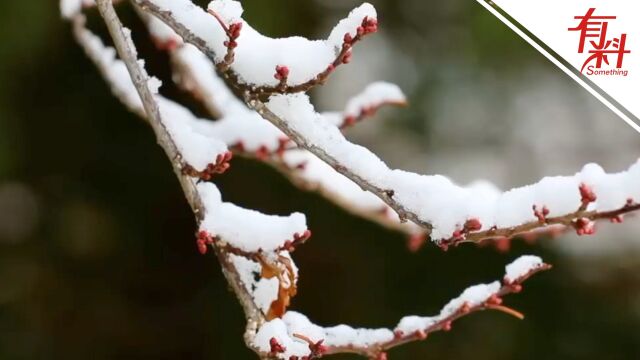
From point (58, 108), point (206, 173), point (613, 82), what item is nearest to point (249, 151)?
point (206, 173)

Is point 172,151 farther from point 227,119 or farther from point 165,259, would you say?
point 165,259

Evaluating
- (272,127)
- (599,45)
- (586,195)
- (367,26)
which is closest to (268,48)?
(367,26)

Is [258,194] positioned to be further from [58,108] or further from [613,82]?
[613,82]

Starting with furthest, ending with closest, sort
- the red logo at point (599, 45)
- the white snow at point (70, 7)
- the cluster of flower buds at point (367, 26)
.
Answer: the white snow at point (70, 7)
the red logo at point (599, 45)
the cluster of flower buds at point (367, 26)

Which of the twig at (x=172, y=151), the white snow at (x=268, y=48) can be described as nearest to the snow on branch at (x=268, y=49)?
the white snow at (x=268, y=48)

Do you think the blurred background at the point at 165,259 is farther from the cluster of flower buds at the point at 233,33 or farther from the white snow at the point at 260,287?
the cluster of flower buds at the point at 233,33
